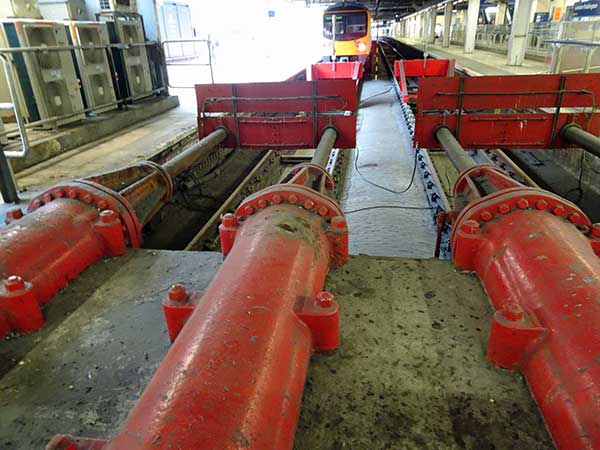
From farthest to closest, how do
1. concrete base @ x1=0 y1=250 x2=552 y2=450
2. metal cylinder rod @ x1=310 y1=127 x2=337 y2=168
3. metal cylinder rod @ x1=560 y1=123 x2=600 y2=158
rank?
1. metal cylinder rod @ x1=560 y1=123 x2=600 y2=158
2. metal cylinder rod @ x1=310 y1=127 x2=337 y2=168
3. concrete base @ x1=0 y1=250 x2=552 y2=450

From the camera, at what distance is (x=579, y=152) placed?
582cm

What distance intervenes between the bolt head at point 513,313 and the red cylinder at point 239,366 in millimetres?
698

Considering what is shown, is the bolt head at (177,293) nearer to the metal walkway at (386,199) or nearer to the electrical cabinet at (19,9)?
the metal walkway at (386,199)

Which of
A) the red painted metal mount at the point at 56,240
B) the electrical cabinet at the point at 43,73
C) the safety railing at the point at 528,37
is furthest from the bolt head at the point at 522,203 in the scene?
the safety railing at the point at 528,37

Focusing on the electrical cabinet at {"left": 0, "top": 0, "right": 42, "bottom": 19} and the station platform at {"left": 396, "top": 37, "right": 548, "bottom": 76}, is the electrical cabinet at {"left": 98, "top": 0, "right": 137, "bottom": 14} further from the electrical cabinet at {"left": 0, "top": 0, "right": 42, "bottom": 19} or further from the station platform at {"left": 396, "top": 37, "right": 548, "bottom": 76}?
the station platform at {"left": 396, "top": 37, "right": 548, "bottom": 76}

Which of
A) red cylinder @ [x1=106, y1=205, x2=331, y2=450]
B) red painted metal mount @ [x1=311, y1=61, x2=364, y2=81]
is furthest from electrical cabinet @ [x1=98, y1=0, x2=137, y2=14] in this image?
red cylinder @ [x1=106, y1=205, x2=331, y2=450]

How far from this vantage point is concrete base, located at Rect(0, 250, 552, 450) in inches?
54.1

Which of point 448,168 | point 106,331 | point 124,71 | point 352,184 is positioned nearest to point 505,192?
point 106,331

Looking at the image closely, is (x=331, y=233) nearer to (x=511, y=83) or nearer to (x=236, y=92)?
(x=236, y=92)

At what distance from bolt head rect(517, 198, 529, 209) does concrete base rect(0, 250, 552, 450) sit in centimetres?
44

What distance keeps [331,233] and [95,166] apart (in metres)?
3.95

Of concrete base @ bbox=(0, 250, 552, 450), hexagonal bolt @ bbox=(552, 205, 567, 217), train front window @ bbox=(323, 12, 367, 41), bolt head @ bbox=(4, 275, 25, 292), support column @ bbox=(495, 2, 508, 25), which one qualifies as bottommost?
concrete base @ bbox=(0, 250, 552, 450)

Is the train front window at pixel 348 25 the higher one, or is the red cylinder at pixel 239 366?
the train front window at pixel 348 25

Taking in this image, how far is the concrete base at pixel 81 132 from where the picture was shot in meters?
5.21
